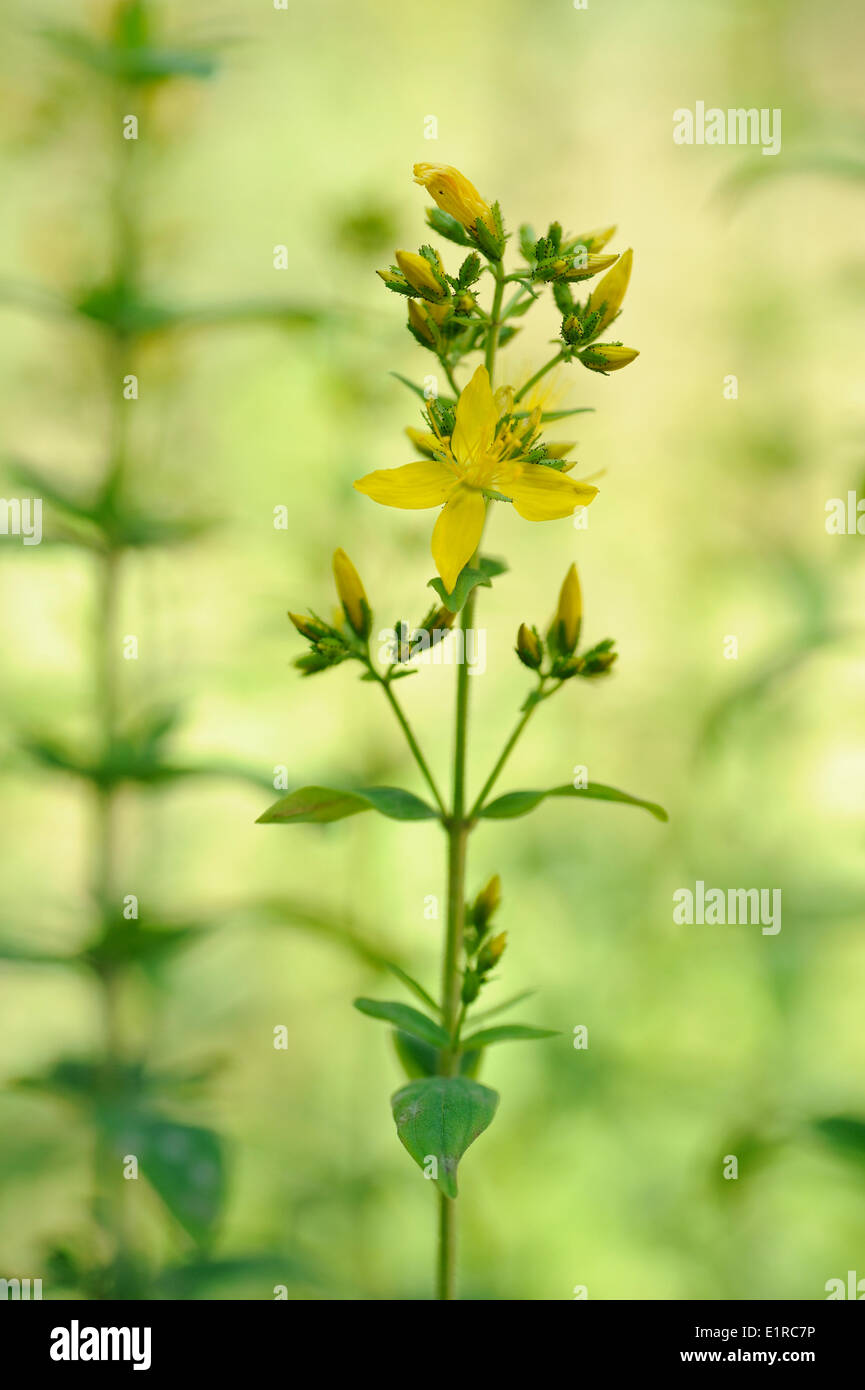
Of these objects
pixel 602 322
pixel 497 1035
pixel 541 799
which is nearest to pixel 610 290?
pixel 602 322

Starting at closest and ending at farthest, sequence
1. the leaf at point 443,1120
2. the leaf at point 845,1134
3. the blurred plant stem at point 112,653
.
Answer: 1. the leaf at point 443,1120
2. the leaf at point 845,1134
3. the blurred plant stem at point 112,653

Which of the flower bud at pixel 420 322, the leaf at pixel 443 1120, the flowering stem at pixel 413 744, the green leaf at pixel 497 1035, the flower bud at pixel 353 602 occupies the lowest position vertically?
the leaf at pixel 443 1120
